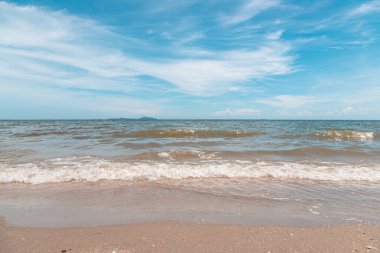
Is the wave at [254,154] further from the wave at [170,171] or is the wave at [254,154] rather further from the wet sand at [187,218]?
the wet sand at [187,218]

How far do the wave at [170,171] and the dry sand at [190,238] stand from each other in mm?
3667

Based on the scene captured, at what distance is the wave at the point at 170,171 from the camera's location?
815cm

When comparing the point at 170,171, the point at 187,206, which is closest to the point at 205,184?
the point at 170,171

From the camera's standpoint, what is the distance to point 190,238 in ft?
13.4

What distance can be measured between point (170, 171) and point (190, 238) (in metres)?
4.82

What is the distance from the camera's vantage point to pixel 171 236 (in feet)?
13.6

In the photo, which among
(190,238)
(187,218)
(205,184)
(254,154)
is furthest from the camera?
(254,154)

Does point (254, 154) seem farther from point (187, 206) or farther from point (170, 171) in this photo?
point (187, 206)

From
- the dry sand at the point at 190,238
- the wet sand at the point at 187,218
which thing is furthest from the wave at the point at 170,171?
the dry sand at the point at 190,238

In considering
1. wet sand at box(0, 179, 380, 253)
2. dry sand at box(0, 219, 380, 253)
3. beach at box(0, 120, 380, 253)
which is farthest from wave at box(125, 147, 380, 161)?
dry sand at box(0, 219, 380, 253)

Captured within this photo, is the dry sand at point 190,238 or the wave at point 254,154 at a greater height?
the wave at point 254,154

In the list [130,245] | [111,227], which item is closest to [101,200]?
[111,227]

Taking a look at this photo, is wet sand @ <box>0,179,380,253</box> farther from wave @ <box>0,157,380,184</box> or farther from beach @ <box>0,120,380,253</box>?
wave @ <box>0,157,380,184</box>

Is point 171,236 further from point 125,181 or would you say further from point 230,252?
point 125,181
